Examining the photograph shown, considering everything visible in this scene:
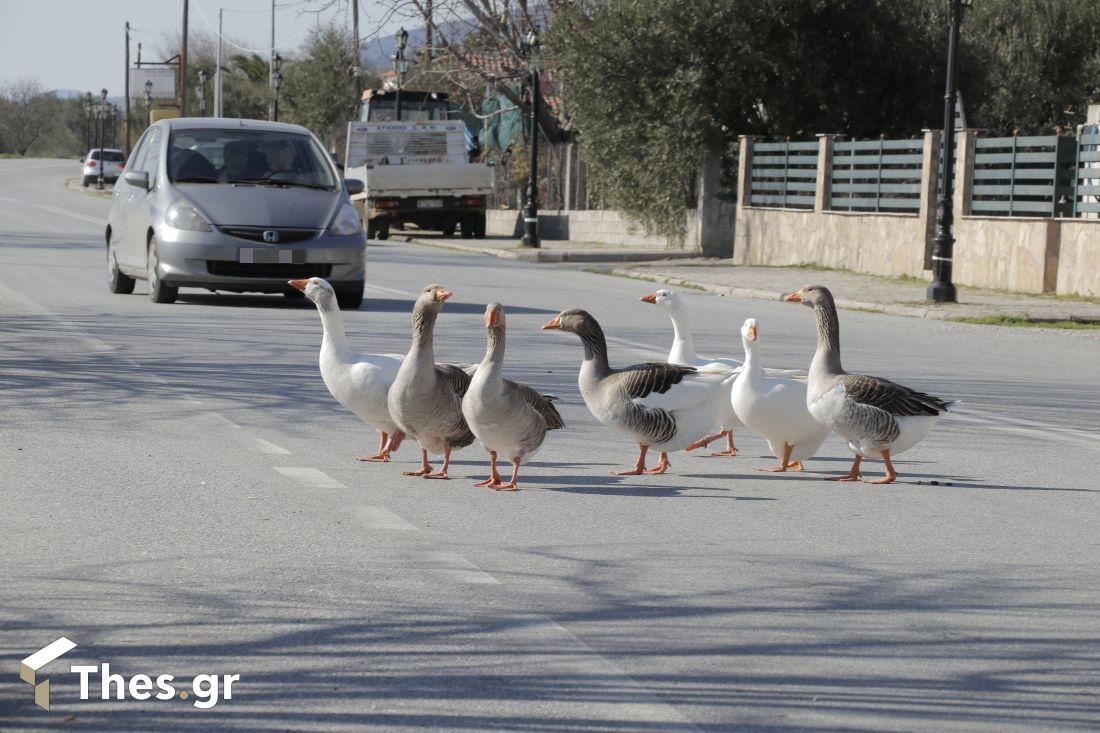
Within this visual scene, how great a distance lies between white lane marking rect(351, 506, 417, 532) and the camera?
6527mm

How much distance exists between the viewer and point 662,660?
15.4ft

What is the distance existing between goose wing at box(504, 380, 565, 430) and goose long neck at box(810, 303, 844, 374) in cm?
127

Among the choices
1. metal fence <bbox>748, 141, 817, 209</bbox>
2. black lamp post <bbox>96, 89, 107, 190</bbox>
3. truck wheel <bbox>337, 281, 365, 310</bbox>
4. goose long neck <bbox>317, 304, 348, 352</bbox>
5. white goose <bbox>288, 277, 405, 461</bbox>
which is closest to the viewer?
white goose <bbox>288, 277, 405, 461</bbox>

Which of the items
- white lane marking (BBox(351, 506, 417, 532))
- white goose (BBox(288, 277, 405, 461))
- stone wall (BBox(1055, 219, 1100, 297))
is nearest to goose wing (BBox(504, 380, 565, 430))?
white goose (BBox(288, 277, 405, 461))

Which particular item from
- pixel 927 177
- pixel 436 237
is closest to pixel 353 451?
pixel 927 177

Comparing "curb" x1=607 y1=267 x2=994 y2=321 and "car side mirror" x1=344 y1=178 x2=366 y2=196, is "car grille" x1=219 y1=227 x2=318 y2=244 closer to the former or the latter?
"car side mirror" x1=344 y1=178 x2=366 y2=196

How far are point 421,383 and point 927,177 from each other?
19001 millimetres

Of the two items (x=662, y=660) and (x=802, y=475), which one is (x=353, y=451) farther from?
(x=662, y=660)

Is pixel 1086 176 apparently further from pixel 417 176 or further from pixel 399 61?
pixel 399 61

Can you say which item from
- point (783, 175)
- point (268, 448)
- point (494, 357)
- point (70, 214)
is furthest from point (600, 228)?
point (494, 357)

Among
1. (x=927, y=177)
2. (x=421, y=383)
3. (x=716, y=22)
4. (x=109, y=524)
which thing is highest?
(x=716, y=22)

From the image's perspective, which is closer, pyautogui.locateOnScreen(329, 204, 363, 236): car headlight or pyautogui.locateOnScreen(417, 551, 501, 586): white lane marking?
pyautogui.locateOnScreen(417, 551, 501, 586): white lane marking

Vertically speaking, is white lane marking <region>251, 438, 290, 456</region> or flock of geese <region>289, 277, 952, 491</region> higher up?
flock of geese <region>289, 277, 952, 491</region>

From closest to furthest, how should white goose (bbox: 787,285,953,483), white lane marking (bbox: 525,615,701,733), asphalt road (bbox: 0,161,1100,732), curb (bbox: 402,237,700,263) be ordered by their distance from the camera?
white lane marking (bbox: 525,615,701,733) → asphalt road (bbox: 0,161,1100,732) → white goose (bbox: 787,285,953,483) → curb (bbox: 402,237,700,263)
